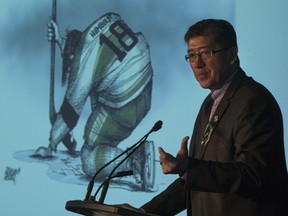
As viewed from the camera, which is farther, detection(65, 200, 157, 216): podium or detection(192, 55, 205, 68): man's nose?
detection(192, 55, 205, 68): man's nose

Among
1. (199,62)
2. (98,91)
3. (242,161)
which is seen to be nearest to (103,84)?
(98,91)

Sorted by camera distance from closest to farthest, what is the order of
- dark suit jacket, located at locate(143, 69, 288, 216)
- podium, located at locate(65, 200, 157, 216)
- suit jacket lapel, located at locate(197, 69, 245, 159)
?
podium, located at locate(65, 200, 157, 216)
dark suit jacket, located at locate(143, 69, 288, 216)
suit jacket lapel, located at locate(197, 69, 245, 159)

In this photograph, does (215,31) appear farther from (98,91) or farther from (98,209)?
(98,91)

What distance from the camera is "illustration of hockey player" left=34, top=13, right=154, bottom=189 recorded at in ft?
10.9

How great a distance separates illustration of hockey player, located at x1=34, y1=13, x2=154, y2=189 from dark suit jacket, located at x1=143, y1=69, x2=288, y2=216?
1.19 metres

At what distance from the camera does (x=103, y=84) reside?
3.38 metres

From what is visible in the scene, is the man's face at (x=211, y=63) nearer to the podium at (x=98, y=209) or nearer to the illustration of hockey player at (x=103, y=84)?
the podium at (x=98, y=209)

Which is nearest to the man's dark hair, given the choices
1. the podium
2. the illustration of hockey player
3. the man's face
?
the man's face

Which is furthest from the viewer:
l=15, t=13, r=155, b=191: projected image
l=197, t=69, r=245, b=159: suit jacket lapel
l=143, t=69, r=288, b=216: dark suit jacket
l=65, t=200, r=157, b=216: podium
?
l=15, t=13, r=155, b=191: projected image

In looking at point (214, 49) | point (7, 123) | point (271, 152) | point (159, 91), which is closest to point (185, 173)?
point (271, 152)

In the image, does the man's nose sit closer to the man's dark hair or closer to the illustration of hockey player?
the man's dark hair

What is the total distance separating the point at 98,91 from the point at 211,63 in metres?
1.33

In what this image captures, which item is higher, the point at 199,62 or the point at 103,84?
the point at 103,84

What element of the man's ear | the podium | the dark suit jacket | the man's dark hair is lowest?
the podium
